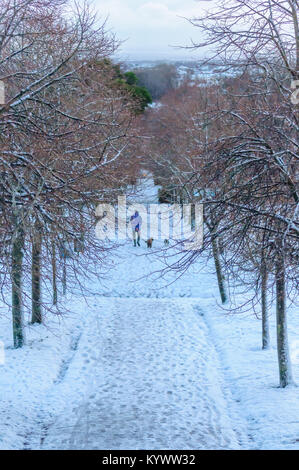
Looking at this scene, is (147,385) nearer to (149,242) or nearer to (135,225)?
(135,225)

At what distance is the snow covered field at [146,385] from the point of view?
29.0 ft

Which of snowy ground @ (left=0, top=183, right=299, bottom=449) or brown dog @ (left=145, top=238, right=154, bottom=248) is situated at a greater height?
snowy ground @ (left=0, top=183, right=299, bottom=449)

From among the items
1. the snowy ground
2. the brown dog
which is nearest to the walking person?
the brown dog

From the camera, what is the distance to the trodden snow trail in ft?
28.7

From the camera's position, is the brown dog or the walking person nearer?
the walking person

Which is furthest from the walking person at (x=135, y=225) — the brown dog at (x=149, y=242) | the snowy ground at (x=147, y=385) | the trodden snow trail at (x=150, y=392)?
the trodden snow trail at (x=150, y=392)

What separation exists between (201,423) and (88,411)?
1.98 meters

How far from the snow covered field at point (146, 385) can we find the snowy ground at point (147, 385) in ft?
0.07

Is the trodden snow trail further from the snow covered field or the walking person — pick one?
the walking person

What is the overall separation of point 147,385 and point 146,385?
2 centimetres

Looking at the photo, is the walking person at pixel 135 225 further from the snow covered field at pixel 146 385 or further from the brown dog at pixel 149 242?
the snow covered field at pixel 146 385

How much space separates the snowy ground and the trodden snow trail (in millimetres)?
19

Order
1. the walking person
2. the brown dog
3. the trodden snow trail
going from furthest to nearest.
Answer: the brown dog, the walking person, the trodden snow trail
